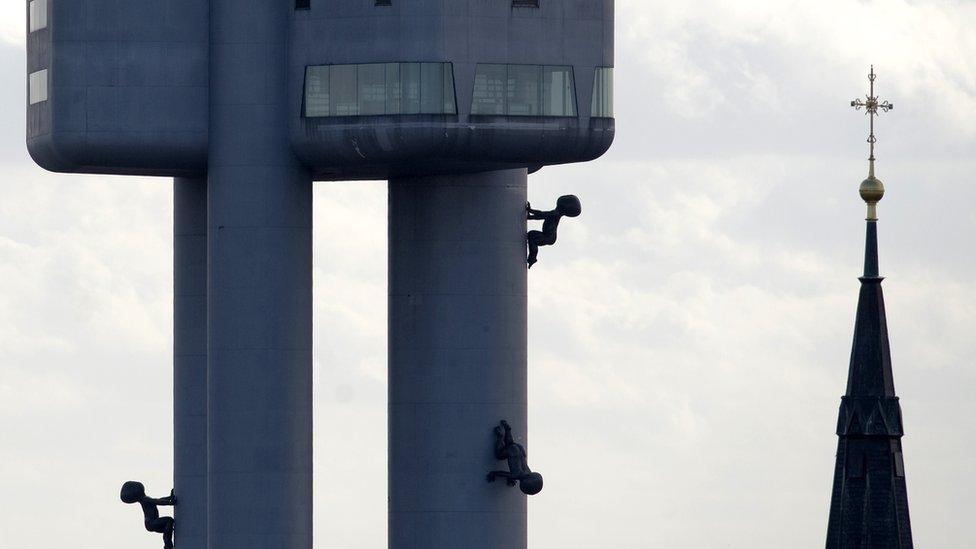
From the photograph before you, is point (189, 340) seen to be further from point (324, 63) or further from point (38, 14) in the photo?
point (324, 63)

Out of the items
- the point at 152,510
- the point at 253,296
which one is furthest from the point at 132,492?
the point at 253,296

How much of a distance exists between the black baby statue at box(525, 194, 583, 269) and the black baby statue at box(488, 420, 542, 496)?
661 centimetres

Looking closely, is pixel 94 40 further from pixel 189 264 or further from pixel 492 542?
pixel 492 542

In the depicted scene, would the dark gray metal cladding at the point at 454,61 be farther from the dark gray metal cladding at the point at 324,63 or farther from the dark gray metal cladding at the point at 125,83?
the dark gray metal cladding at the point at 125,83

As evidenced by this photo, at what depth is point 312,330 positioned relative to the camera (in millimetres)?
120625

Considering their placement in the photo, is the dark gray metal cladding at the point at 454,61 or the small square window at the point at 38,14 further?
the small square window at the point at 38,14

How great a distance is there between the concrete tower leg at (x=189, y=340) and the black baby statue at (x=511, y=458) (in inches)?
459

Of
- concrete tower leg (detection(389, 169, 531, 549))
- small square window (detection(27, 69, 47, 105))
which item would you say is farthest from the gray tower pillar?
small square window (detection(27, 69, 47, 105))

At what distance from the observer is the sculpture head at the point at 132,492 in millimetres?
124062

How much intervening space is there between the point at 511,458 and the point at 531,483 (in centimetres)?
149

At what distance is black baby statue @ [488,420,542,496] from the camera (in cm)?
12088

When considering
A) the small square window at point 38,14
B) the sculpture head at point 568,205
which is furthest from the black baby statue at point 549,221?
the small square window at point 38,14

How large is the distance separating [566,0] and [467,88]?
536 cm

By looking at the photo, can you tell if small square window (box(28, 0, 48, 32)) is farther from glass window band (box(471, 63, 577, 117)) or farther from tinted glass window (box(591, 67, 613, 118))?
tinted glass window (box(591, 67, 613, 118))
